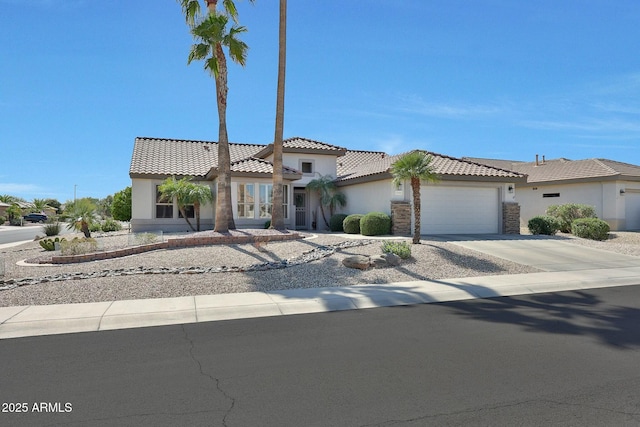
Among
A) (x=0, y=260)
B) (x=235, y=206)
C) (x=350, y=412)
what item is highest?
(x=235, y=206)

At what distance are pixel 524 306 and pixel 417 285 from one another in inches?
98.2

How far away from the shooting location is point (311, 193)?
2555 cm

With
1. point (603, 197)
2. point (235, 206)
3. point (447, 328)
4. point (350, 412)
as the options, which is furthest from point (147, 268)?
point (603, 197)

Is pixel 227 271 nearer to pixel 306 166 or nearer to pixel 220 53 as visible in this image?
pixel 220 53

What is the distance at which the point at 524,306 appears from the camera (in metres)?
8.38

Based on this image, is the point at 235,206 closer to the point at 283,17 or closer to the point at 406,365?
the point at 283,17

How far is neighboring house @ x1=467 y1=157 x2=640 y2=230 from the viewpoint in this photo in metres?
24.7

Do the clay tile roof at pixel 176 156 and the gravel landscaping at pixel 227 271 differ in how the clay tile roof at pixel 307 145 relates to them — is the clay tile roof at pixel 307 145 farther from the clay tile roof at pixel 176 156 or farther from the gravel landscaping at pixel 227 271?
the gravel landscaping at pixel 227 271

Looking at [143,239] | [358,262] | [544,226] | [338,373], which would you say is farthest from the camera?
[544,226]

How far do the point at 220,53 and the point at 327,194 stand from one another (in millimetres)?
10131

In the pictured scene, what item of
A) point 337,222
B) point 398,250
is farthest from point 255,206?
point 398,250

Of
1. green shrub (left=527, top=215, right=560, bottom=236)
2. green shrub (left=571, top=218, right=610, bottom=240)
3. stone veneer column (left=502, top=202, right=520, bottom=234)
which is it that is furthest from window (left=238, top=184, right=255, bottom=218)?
green shrub (left=571, top=218, right=610, bottom=240)

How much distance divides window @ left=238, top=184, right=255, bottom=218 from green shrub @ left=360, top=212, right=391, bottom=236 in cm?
675

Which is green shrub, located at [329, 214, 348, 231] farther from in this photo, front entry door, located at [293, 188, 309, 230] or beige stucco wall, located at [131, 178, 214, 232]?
beige stucco wall, located at [131, 178, 214, 232]
